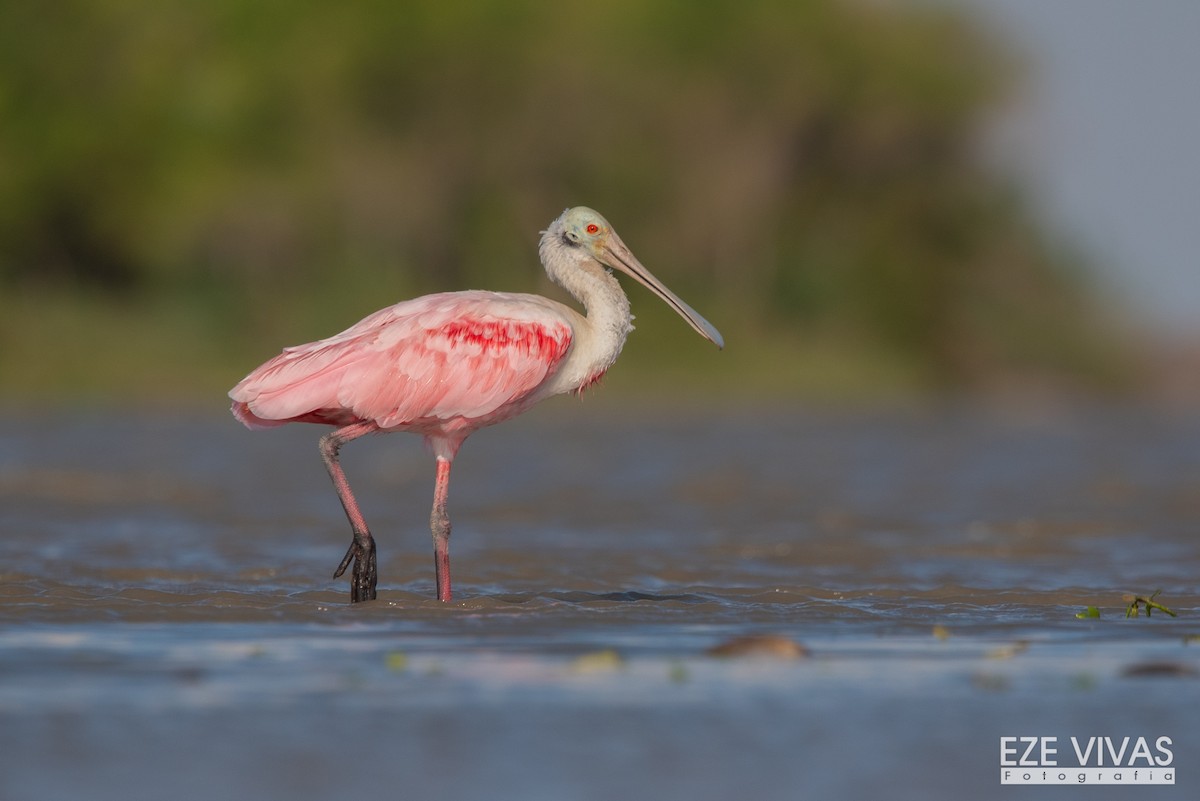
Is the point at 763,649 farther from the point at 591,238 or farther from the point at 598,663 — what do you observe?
the point at 591,238

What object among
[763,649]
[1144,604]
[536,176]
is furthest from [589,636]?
[536,176]

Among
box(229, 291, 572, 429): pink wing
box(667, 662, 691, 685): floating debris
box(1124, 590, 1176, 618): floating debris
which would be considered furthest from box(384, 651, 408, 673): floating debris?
box(1124, 590, 1176, 618): floating debris

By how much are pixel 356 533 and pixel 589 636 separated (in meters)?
1.77

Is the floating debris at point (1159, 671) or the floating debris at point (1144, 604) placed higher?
the floating debris at point (1144, 604)

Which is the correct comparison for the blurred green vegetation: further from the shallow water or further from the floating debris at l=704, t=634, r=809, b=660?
the floating debris at l=704, t=634, r=809, b=660

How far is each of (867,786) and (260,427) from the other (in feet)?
17.0

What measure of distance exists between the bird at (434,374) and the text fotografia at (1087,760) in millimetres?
4055

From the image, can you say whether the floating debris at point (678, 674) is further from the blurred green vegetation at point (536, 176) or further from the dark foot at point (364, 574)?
the blurred green vegetation at point (536, 176)

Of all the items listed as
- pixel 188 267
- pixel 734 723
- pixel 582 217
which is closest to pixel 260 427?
pixel 582 217

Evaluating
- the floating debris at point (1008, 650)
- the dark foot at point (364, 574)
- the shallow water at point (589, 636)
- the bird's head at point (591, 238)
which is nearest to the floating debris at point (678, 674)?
the shallow water at point (589, 636)

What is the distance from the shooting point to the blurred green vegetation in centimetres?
4575

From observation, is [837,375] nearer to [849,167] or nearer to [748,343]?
[748,343]

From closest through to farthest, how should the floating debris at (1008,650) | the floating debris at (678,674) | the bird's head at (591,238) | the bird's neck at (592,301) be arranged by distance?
1. the floating debris at (678,674)
2. the floating debris at (1008,650)
3. the bird's neck at (592,301)
4. the bird's head at (591,238)

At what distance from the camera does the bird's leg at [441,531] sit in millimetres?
9664
